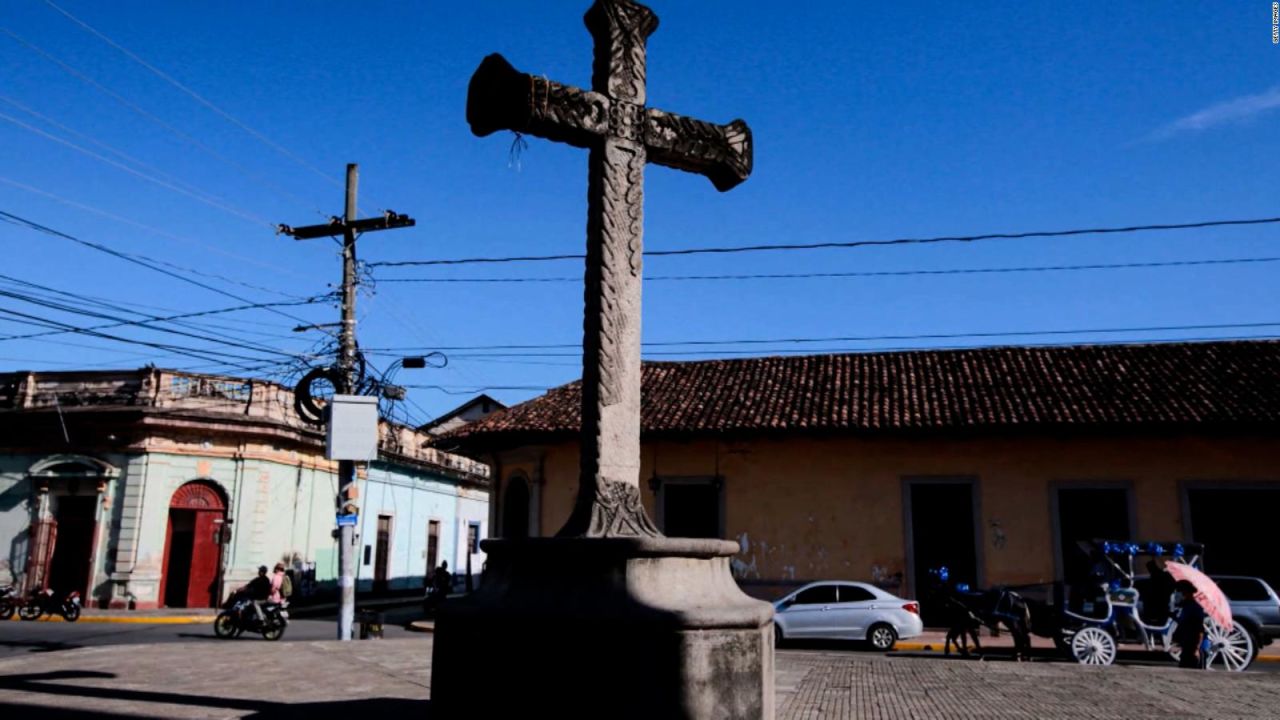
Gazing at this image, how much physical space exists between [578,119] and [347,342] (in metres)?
A: 12.5

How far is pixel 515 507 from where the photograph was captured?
22.8 m

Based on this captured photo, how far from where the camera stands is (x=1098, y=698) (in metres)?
7.54

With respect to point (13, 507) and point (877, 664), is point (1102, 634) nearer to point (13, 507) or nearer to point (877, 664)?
point (877, 664)

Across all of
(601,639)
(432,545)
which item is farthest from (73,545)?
(601,639)

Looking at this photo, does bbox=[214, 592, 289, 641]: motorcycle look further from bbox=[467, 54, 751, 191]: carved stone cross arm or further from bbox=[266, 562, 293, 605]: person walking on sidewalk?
bbox=[467, 54, 751, 191]: carved stone cross arm

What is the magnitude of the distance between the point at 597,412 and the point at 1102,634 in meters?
10.8

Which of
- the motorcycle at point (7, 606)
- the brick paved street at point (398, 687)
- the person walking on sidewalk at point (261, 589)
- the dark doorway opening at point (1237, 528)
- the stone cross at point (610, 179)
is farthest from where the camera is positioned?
the motorcycle at point (7, 606)

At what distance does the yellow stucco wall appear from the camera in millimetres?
18469

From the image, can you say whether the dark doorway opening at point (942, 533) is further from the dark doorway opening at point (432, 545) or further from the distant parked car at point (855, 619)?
the dark doorway opening at point (432, 545)

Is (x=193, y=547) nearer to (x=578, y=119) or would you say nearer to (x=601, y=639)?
(x=578, y=119)

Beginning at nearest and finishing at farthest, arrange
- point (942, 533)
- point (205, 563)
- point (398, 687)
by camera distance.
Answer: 1. point (398, 687)
2. point (942, 533)
3. point (205, 563)

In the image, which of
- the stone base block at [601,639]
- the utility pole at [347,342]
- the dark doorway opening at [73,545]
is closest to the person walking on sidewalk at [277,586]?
the utility pole at [347,342]

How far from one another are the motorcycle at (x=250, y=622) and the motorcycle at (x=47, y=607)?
6811 mm

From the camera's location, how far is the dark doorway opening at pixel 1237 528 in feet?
59.1
